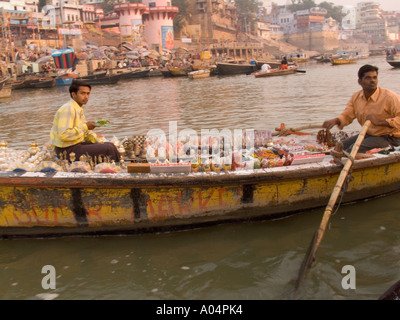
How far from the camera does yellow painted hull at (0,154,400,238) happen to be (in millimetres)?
3912

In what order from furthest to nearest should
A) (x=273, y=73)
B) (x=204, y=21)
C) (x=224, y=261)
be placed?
(x=204, y=21)
(x=273, y=73)
(x=224, y=261)

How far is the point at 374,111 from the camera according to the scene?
474 cm

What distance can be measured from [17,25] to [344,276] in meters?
49.9

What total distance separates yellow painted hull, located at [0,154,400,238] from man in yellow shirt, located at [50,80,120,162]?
749 millimetres

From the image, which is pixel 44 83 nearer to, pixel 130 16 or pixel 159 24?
pixel 130 16

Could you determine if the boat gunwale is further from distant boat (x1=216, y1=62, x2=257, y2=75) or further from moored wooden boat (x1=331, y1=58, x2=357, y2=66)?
moored wooden boat (x1=331, y1=58, x2=357, y2=66)

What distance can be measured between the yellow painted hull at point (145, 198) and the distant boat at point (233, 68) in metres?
33.2

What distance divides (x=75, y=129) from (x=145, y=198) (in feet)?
4.04

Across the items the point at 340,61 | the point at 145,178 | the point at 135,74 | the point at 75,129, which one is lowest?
the point at 145,178

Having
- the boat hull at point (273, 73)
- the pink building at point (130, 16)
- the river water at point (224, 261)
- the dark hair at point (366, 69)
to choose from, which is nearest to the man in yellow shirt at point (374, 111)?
the dark hair at point (366, 69)

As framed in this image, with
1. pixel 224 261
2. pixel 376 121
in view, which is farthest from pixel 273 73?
pixel 224 261

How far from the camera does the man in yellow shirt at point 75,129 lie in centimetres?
445

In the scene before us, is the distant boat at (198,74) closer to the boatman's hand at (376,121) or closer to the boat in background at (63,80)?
the boat in background at (63,80)
